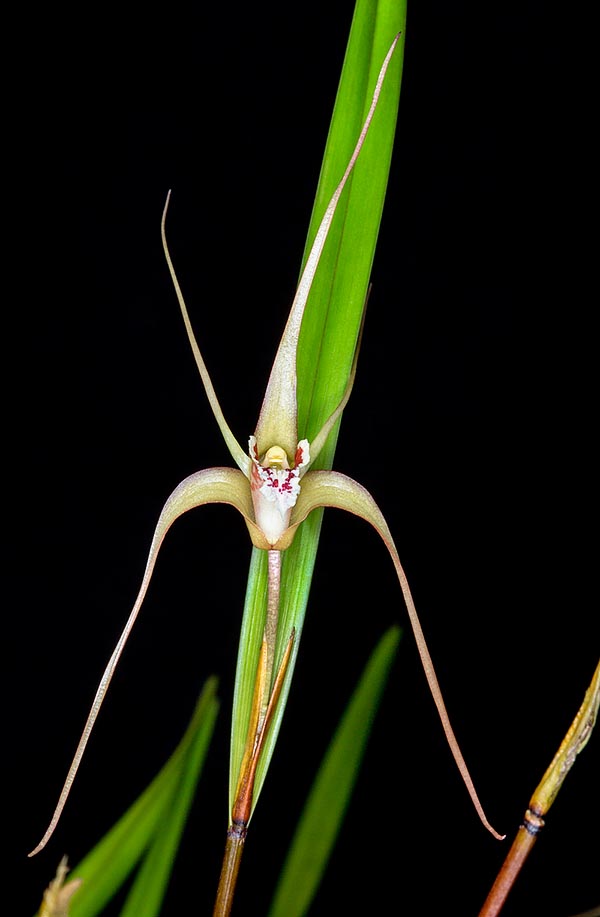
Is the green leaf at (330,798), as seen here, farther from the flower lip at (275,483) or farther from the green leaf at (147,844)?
the flower lip at (275,483)

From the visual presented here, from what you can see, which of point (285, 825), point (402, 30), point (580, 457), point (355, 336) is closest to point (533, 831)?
point (355, 336)

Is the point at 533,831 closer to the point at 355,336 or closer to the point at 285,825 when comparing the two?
the point at 355,336

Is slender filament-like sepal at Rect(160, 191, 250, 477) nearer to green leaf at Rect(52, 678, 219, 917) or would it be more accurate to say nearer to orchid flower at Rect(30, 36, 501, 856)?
orchid flower at Rect(30, 36, 501, 856)

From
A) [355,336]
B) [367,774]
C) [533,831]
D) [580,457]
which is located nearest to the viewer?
[533,831]

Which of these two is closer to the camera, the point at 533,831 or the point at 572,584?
the point at 533,831

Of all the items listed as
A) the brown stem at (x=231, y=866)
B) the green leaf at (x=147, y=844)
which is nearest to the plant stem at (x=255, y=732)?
the brown stem at (x=231, y=866)

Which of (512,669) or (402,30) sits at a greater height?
(402,30)

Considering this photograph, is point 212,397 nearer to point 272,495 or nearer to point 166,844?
point 272,495
